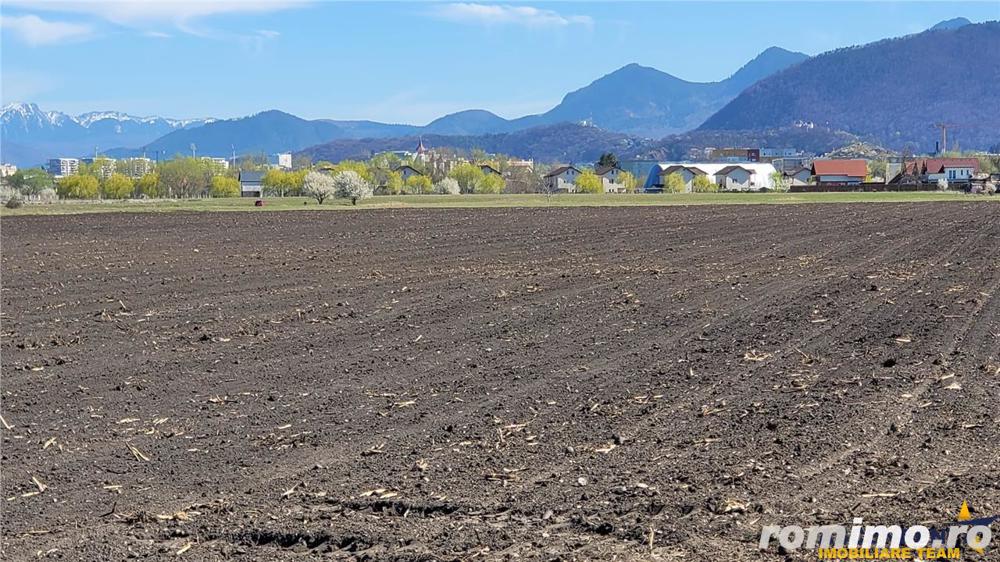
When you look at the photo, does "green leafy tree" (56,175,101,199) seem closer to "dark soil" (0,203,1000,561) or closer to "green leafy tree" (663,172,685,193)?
"green leafy tree" (663,172,685,193)

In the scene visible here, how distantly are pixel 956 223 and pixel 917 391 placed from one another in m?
36.8

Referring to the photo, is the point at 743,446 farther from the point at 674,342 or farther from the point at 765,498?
the point at 674,342

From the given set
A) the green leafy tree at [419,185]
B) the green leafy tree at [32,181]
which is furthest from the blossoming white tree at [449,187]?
the green leafy tree at [32,181]

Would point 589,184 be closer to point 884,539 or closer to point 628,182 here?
point 628,182

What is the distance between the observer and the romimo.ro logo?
629 cm

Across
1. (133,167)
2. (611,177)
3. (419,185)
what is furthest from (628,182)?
(133,167)

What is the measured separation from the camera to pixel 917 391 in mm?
10414

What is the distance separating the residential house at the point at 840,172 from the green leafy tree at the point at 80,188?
114 meters

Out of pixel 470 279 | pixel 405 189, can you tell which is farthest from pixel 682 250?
pixel 405 189

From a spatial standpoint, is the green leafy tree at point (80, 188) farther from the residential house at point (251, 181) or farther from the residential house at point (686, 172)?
the residential house at point (686, 172)

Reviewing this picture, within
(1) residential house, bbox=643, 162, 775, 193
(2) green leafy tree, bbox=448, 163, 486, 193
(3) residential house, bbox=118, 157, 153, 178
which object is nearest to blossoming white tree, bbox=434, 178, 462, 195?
(2) green leafy tree, bbox=448, 163, 486, 193

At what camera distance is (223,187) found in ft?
496

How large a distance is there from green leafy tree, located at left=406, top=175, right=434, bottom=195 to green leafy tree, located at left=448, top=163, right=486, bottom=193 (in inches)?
256

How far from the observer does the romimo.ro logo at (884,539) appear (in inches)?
248
